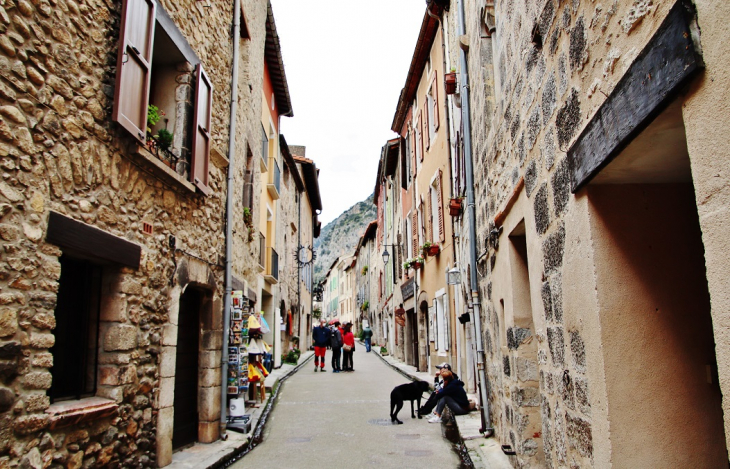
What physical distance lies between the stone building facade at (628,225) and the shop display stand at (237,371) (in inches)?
175

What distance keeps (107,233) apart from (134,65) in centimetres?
141

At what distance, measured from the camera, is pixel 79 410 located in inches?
163

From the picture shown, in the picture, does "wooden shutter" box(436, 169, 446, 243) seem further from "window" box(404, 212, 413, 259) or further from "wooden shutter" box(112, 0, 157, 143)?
"wooden shutter" box(112, 0, 157, 143)

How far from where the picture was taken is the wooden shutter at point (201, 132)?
20.8ft

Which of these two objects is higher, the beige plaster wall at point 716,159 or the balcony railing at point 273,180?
the balcony railing at point 273,180

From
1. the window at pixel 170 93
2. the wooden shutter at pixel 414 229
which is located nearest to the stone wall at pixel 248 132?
the window at pixel 170 93

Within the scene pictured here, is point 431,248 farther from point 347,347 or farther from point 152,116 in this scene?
point 152,116

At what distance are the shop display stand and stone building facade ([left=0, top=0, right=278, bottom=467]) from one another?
13.6 inches

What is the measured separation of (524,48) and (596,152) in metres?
1.74

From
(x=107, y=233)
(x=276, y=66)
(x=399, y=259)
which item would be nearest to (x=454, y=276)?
(x=107, y=233)

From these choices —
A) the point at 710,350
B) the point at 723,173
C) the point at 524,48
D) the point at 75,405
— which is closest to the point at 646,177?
the point at 710,350

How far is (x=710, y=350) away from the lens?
8.67ft

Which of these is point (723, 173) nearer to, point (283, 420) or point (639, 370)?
point (639, 370)

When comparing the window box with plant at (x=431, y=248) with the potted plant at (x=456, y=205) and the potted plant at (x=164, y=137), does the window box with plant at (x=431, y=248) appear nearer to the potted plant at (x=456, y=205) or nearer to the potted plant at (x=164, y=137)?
the potted plant at (x=456, y=205)
